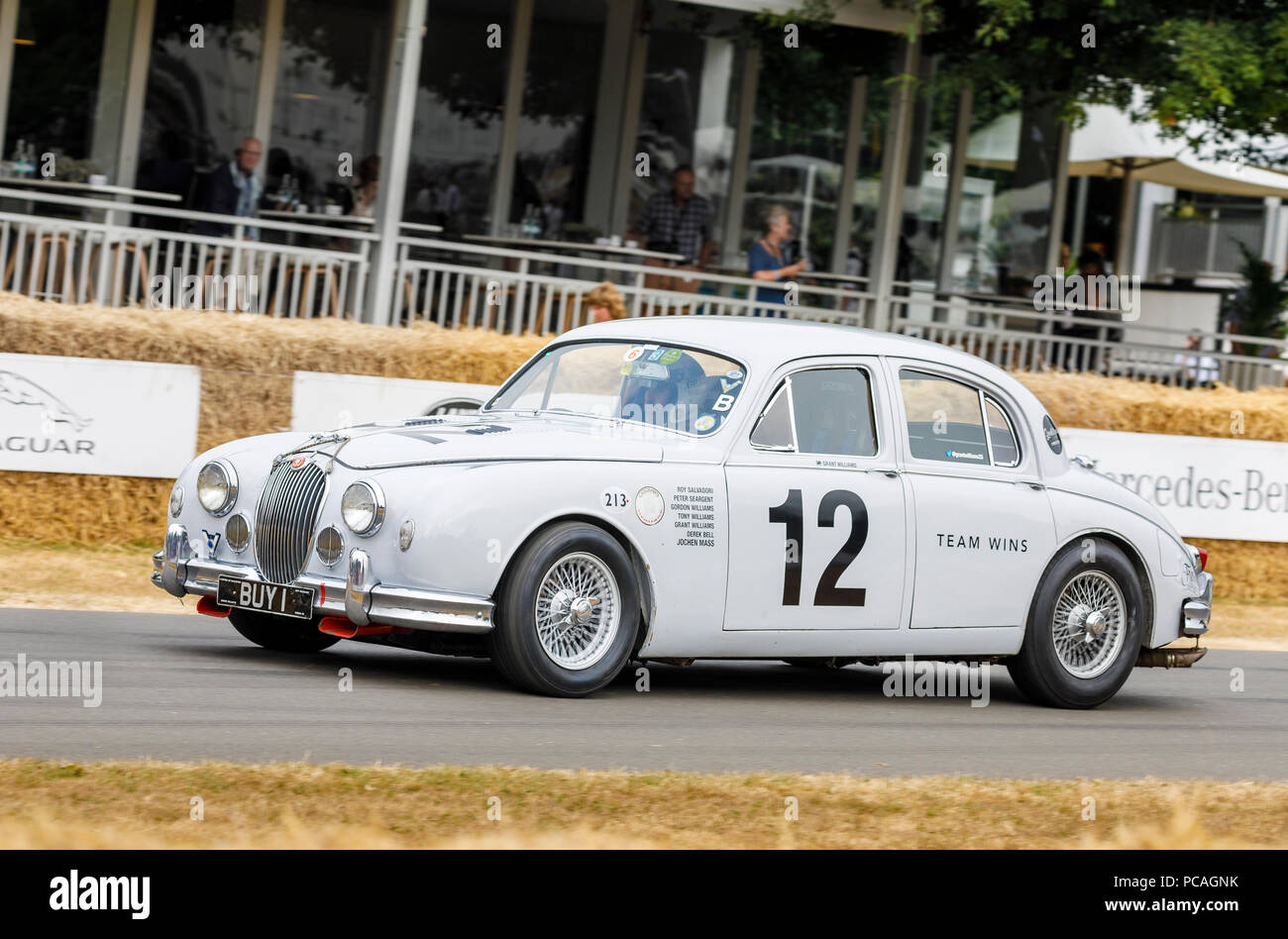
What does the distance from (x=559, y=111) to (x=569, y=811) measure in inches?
613

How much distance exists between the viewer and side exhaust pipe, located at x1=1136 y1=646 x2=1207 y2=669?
9008mm

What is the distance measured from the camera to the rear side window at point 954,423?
8430mm

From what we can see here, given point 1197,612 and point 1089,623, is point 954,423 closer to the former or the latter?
point 1089,623

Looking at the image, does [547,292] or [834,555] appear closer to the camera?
[834,555]

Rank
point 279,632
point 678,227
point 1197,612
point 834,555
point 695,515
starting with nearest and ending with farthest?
point 695,515 → point 834,555 → point 279,632 → point 1197,612 → point 678,227

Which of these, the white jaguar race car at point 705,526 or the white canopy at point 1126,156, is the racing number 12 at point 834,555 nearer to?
the white jaguar race car at point 705,526

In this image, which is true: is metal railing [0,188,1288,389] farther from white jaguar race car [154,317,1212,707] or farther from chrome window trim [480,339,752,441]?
white jaguar race car [154,317,1212,707]

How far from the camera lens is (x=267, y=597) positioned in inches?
290

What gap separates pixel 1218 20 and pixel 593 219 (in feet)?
24.0

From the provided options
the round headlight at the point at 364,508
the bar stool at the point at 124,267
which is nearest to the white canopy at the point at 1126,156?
the bar stool at the point at 124,267

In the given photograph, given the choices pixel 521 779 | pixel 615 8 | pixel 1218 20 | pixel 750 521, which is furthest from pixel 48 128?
pixel 521 779

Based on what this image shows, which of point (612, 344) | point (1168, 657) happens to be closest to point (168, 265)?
point (612, 344)

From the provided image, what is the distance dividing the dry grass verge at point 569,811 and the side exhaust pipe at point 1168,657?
99.8 inches
